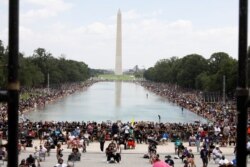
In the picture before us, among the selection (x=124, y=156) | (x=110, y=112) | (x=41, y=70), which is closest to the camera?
(x=124, y=156)

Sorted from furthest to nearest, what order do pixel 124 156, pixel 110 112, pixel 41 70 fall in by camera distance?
1. pixel 41 70
2. pixel 110 112
3. pixel 124 156

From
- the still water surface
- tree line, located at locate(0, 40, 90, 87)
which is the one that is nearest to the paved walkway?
the still water surface

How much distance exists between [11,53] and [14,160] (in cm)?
84

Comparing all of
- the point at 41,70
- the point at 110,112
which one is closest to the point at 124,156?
the point at 110,112

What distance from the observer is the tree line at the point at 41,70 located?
9636 centimetres

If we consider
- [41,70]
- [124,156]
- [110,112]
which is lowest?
[110,112]

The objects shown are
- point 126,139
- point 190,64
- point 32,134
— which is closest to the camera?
point 126,139

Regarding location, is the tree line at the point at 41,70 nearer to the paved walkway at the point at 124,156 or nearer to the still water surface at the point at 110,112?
the still water surface at the point at 110,112

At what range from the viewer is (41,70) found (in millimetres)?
140500

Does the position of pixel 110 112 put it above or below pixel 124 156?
below

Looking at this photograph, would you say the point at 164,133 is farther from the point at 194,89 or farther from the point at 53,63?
the point at 53,63

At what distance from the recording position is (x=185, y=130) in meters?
34.6

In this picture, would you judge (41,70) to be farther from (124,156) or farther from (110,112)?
(124,156)

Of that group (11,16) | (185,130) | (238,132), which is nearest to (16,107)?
(11,16)
